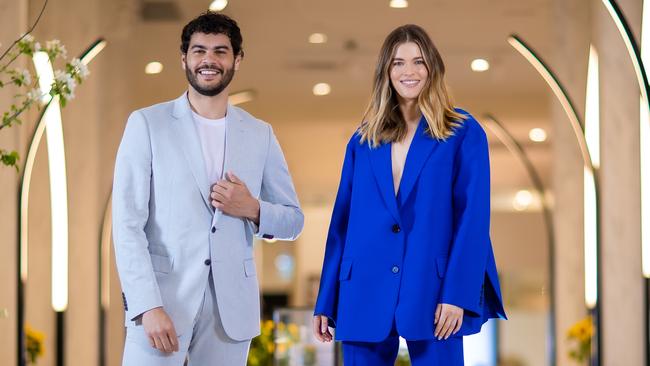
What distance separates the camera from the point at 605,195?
7.18 metres

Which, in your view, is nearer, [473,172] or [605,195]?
[473,172]

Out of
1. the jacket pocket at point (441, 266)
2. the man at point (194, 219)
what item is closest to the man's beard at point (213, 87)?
the man at point (194, 219)

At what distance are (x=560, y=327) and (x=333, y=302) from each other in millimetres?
6559

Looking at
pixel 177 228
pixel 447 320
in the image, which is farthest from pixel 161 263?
pixel 447 320

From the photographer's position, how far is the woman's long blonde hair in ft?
10.1

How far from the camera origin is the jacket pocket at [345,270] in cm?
302

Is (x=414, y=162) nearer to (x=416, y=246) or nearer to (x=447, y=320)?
(x=416, y=246)

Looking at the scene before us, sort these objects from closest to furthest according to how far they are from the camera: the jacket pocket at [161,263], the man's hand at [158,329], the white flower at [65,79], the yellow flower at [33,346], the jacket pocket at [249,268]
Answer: the man's hand at [158,329]
the jacket pocket at [161,263]
the jacket pocket at [249,268]
the white flower at [65,79]
the yellow flower at [33,346]

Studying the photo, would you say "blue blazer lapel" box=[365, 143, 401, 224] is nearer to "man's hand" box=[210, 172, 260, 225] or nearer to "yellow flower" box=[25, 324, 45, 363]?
"man's hand" box=[210, 172, 260, 225]

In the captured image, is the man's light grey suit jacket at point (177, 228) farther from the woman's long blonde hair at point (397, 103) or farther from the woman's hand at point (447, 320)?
the woman's hand at point (447, 320)

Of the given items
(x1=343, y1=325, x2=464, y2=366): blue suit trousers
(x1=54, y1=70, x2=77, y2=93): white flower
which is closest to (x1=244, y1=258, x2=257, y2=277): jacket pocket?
(x1=343, y1=325, x2=464, y2=366): blue suit trousers

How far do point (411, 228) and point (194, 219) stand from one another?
22.8 inches

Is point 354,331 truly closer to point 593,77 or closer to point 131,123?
point 131,123

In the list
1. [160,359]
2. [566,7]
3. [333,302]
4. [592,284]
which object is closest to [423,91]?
[333,302]
